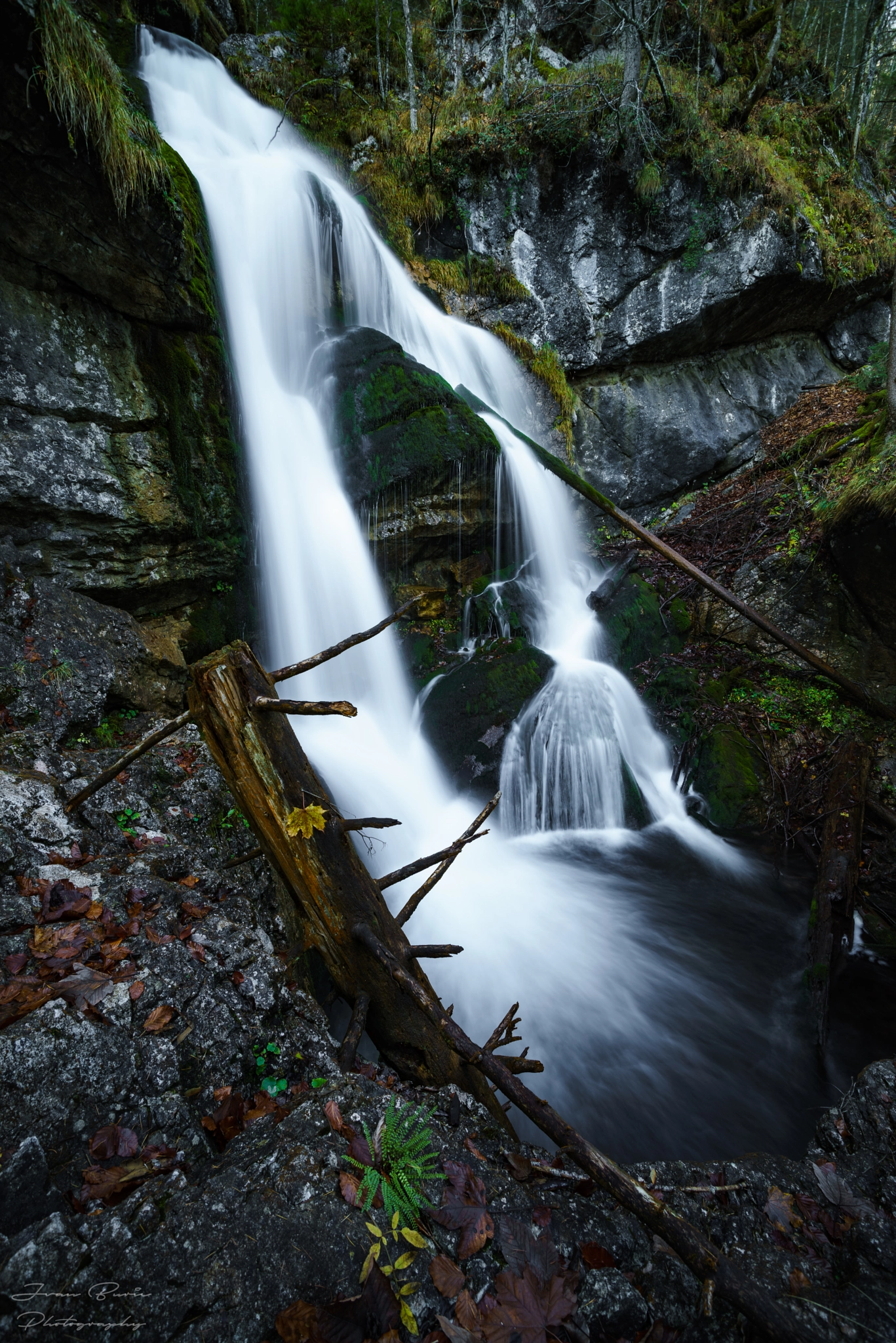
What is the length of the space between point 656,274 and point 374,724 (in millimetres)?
10425

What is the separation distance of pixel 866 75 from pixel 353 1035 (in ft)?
Result: 64.9

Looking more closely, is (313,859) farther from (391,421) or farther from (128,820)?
(391,421)

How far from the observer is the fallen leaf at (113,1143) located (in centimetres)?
161

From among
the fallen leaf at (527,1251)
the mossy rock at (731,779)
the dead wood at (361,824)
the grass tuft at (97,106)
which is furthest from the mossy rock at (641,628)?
the grass tuft at (97,106)

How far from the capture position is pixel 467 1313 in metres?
1.40

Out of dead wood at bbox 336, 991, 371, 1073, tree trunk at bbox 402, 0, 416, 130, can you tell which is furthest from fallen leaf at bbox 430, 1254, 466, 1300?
tree trunk at bbox 402, 0, 416, 130

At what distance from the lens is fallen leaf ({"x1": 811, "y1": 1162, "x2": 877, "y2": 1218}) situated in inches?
79.6

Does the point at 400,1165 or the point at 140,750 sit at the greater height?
the point at 140,750

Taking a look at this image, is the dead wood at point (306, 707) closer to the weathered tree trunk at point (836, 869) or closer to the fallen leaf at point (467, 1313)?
the fallen leaf at point (467, 1313)

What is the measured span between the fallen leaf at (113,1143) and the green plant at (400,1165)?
0.66 metres

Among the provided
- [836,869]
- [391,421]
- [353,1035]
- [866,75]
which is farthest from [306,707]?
[866,75]

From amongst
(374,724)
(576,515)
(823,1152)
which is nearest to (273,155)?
(576,515)

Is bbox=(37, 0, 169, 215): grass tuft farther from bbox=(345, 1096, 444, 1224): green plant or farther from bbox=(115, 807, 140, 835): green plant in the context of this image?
bbox=(345, 1096, 444, 1224): green plant

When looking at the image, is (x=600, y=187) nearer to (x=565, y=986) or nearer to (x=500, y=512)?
(x=500, y=512)
